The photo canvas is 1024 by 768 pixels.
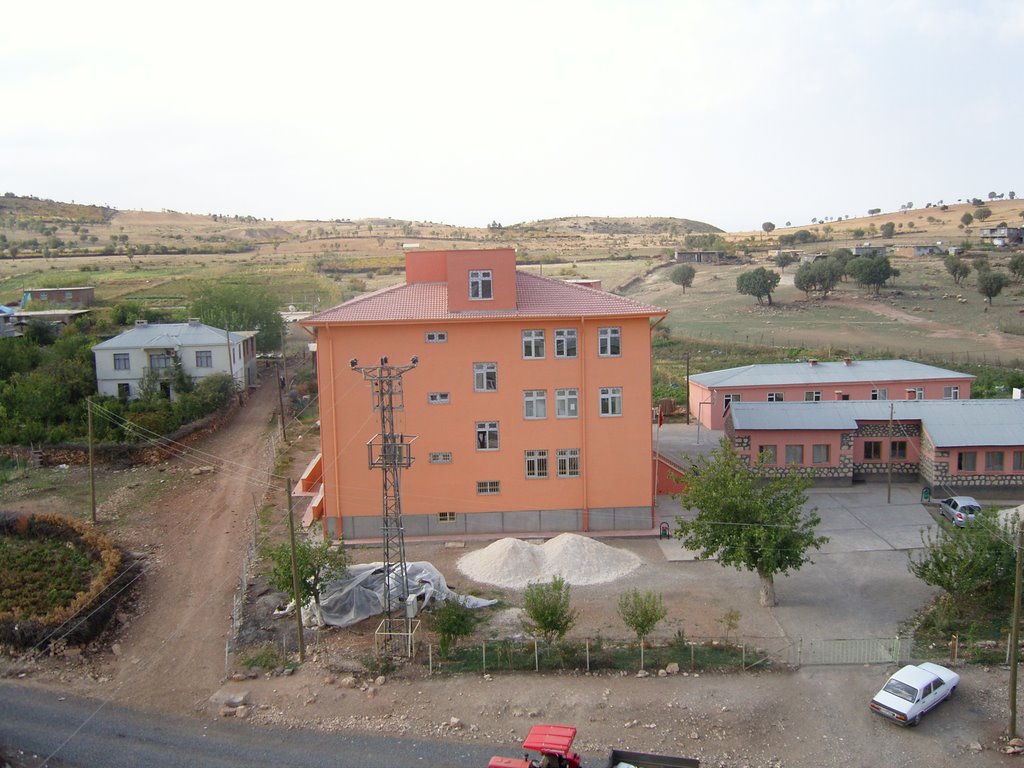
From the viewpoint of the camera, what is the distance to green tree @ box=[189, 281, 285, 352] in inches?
2106

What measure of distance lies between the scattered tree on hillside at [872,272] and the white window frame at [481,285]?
57147 mm

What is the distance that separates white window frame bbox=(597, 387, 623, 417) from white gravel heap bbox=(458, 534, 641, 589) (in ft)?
14.0

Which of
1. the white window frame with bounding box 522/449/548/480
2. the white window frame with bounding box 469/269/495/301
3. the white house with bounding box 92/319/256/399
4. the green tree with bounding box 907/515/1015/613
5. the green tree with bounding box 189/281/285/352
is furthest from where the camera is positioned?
the green tree with bounding box 189/281/285/352

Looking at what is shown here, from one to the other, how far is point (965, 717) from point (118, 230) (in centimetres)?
13157

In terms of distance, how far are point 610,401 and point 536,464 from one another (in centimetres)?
308

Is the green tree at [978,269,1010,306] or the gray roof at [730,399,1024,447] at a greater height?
the green tree at [978,269,1010,306]

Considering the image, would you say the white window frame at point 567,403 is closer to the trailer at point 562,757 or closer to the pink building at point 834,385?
the trailer at point 562,757

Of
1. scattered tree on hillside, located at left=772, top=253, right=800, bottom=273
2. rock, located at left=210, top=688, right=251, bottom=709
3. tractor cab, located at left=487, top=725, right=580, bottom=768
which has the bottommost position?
rock, located at left=210, top=688, right=251, bottom=709

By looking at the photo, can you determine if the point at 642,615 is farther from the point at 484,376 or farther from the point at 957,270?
the point at 957,270

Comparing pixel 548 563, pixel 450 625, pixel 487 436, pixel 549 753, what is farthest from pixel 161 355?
pixel 549 753

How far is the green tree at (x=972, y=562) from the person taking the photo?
65.2 ft

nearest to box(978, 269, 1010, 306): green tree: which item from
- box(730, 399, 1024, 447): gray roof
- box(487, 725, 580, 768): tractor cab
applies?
box(730, 399, 1024, 447): gray roof

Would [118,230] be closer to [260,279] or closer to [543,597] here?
[260,279]

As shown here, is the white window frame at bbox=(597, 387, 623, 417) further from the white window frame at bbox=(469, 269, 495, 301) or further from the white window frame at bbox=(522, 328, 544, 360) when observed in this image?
the white window frame at bbox=(469, 269, 495, 301)
